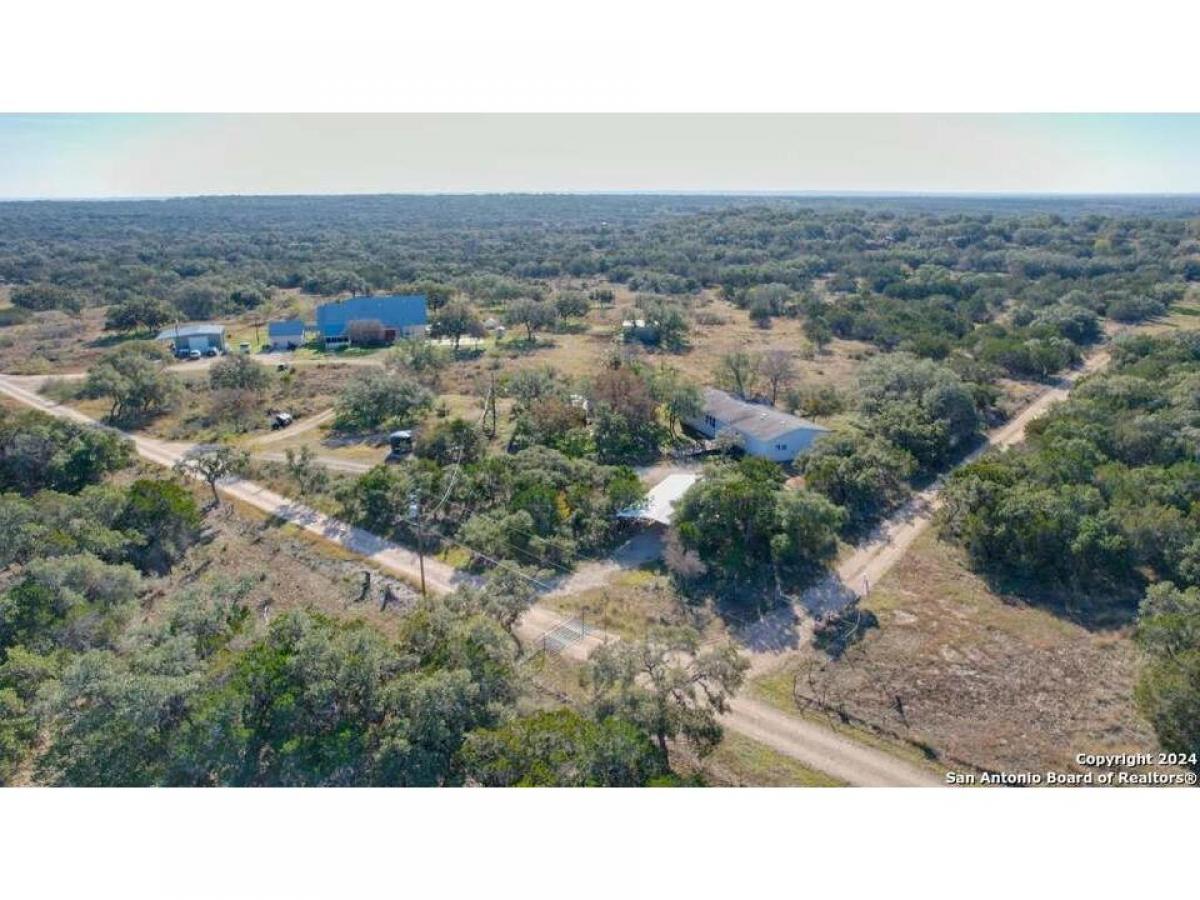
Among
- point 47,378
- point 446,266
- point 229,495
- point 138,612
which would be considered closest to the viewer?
point 138,612

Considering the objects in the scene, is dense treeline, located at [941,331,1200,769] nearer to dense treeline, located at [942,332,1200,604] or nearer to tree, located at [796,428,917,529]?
dense treeline, located at [942,332,1200,604]

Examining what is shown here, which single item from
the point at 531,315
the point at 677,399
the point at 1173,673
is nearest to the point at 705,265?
the point at 531,315

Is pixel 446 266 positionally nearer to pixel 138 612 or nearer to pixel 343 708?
pixel 138 612

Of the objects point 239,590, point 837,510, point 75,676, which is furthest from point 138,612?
point 837,510

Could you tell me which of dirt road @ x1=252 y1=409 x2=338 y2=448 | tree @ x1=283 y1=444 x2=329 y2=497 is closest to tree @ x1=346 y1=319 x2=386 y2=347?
dirt road @ x1=252 y1=409 x2=338 y2=448

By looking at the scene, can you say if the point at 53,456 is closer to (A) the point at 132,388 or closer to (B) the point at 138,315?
(A) the point at 132,388
